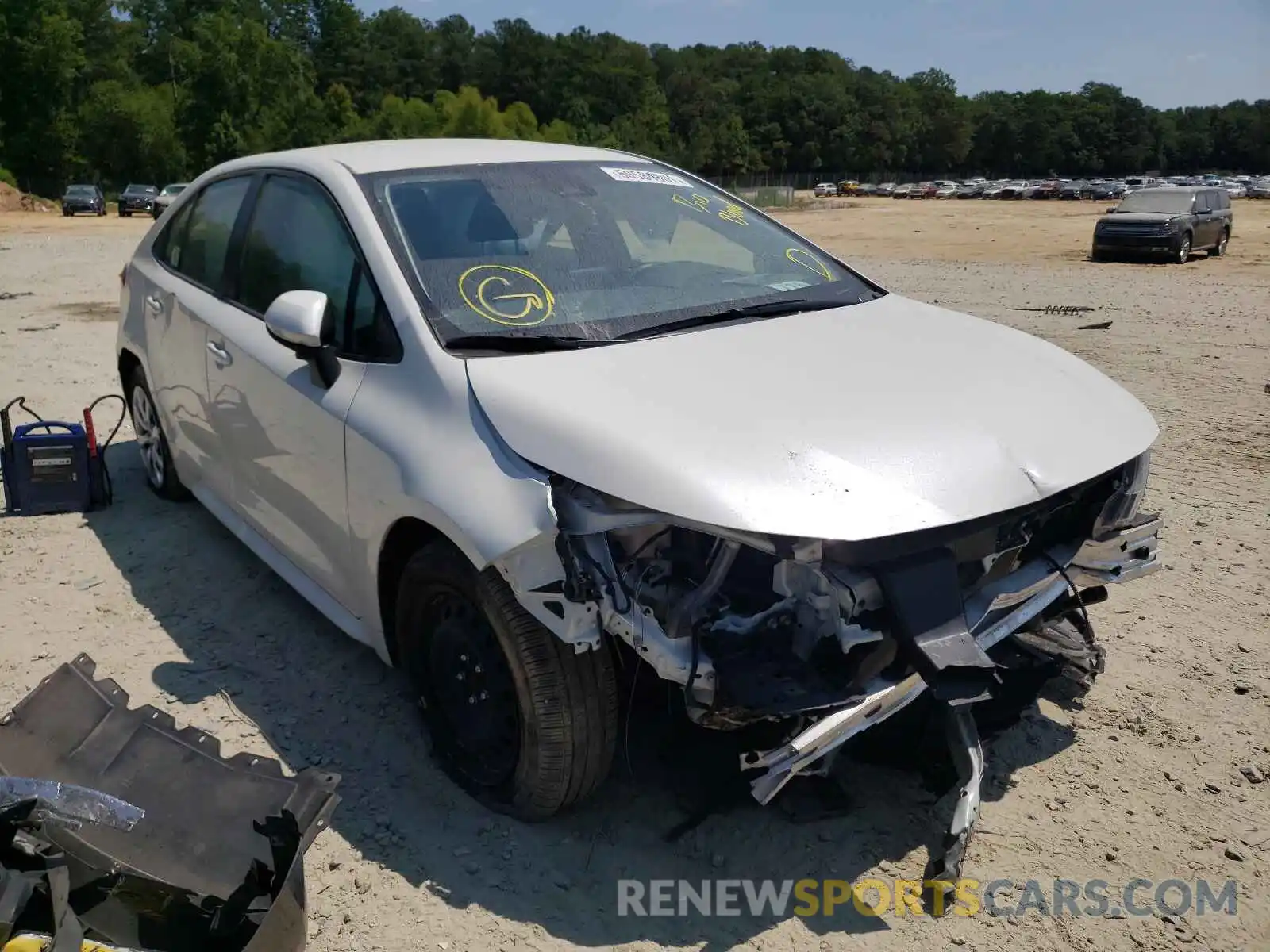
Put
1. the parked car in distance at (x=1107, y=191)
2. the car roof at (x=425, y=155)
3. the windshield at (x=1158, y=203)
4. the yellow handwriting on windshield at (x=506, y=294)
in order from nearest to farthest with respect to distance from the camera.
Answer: the yellow handwriting on windshield at (x=506, y=294) < the car roof at (x=425, y=155) < the windshield at (x=1158, y=203) < the parked car in distance at (x=1107, y=191)

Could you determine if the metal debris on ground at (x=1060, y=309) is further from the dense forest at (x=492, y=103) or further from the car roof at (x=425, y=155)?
the dense forest at (x=492, y=103)

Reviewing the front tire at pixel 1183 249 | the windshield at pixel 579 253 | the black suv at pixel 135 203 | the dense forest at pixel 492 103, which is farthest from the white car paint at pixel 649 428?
the dense forest at pixel 492 103

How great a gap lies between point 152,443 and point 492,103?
73702 mm

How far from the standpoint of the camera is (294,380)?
341 centimetres

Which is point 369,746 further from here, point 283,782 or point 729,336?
point 729,336

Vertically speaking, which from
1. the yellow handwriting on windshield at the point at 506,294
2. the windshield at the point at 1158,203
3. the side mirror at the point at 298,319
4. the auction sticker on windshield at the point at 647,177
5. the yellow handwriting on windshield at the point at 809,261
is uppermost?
the windshield at the point at 1158,203

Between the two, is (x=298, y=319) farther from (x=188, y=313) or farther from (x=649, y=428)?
(x=188, y=313)

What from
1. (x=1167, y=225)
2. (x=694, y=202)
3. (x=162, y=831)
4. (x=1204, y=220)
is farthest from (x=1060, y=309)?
(x=162, y=831)

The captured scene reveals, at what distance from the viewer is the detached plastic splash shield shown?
7.26ft

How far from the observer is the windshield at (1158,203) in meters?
21.4

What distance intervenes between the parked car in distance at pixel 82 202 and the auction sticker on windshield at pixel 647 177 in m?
42.1

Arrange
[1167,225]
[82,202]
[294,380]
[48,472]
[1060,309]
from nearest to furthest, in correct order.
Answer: [294,380] → [48,472] → [1060,309] → [1167,225] → [82,202]

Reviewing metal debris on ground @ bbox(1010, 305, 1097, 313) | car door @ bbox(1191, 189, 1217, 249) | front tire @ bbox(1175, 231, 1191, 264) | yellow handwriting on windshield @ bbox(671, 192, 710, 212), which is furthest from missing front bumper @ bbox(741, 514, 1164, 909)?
car door @ bbox(1191, 189, 1217, 249)

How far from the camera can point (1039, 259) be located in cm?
2239
